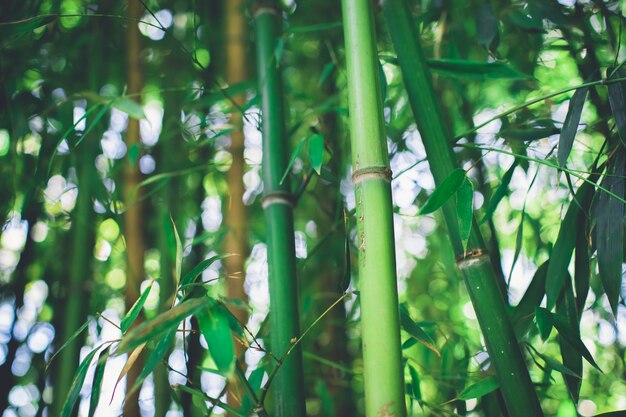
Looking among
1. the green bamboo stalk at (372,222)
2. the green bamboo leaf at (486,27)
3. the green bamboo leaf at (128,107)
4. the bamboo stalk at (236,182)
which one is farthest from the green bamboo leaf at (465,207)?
the bamboo stalk at (236,182)

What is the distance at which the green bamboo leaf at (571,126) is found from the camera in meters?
0.74

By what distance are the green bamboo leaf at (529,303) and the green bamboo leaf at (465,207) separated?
236 millimetres

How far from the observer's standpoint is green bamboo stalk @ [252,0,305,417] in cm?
72

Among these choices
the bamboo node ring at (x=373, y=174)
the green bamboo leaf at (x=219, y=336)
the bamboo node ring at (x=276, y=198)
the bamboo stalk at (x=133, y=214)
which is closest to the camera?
the green bamboo leaf at (x=219, y=336)

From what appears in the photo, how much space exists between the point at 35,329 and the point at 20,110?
645mm

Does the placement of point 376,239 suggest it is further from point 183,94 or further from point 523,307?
point 183,94

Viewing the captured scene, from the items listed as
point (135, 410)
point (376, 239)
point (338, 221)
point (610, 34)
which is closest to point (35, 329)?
point (135, 410)

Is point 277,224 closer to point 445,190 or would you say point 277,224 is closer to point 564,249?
point 445,190

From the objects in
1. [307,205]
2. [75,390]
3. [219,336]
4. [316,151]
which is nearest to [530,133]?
[316,151]

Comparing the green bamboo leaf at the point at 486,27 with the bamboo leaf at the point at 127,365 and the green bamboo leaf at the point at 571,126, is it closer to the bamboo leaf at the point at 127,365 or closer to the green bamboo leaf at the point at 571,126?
the green bamboo leaf at the point at 571,126

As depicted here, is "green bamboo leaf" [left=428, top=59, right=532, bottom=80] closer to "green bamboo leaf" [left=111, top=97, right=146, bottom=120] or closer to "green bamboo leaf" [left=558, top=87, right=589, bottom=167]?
"green bamboo leaf" [left=558, top=87, right=589, bottom=167]

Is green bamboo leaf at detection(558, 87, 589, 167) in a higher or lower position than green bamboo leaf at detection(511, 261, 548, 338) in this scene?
higher

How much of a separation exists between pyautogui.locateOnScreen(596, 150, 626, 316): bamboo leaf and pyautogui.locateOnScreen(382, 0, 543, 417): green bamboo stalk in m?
0.15

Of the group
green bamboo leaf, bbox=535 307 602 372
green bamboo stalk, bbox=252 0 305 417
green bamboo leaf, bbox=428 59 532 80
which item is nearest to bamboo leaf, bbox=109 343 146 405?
green bamboo stalk, bbox=252 0 305 417
